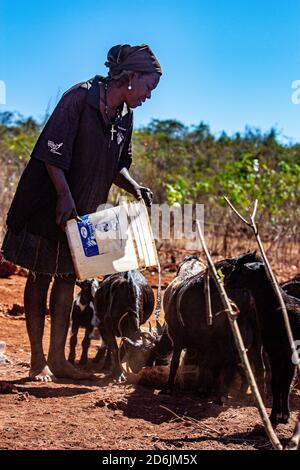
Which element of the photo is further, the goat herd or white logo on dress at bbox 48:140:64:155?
white logo on dress at bbox 48:140:64:155

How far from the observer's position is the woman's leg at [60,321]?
552 centimetres

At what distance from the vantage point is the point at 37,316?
18.1 feet

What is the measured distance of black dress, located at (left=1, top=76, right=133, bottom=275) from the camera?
5102mm

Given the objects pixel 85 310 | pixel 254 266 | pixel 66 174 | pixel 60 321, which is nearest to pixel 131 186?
pixel 66 174

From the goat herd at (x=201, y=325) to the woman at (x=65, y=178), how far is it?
Result: 76 cm

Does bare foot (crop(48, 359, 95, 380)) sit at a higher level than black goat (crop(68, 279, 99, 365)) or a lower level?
lower

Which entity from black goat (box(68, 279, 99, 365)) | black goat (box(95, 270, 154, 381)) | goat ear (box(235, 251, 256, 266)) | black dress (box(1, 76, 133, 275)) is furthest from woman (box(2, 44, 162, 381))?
black goat (box(68, 279, 99, 365))

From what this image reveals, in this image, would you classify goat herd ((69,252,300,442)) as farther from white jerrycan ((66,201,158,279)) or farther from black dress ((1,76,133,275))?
black dress ((1,76,133,275))

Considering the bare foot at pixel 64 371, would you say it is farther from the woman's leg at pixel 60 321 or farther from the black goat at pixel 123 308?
the black goat at pixel 123 308

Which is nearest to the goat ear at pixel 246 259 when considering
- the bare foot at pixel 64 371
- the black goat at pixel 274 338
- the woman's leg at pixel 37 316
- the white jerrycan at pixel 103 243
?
the black goat at pixel 274 338

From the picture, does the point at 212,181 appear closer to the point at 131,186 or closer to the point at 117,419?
the point at 131,186

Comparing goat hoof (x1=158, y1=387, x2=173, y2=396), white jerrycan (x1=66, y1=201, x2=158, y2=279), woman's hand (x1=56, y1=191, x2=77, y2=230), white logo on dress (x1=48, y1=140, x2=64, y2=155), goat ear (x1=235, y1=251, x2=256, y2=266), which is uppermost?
white logo on dress (x1=48, y1=140, x2=64, y2=155)

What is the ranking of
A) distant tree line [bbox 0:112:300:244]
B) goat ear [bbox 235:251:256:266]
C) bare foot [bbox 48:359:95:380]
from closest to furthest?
goat ear [bbox 235:251:256:266]
bare foot [bbox 48:359:95:380]
distant tree line [bbox 0:112:300:244]

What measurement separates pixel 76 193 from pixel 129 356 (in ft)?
5.13
